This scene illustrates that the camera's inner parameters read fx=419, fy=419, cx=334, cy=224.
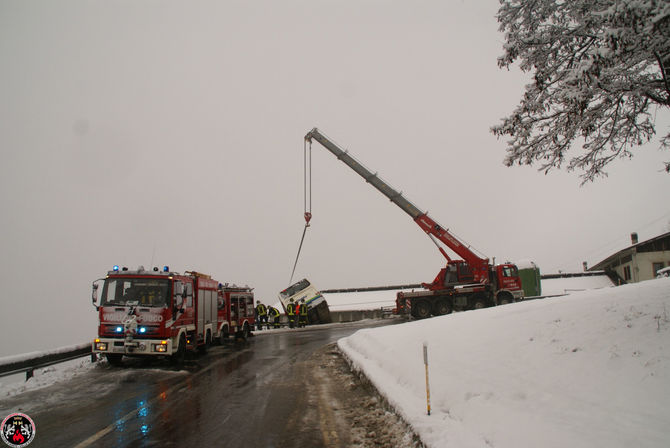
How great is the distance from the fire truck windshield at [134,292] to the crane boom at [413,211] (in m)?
15.8

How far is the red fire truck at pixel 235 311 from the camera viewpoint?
19078 mm

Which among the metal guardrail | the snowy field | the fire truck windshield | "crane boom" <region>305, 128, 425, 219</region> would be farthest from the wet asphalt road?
"crane boom" <region>305, 128, 425, 219</region>

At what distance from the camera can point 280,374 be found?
37.6ft

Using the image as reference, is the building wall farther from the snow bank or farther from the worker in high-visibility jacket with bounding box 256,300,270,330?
the worker in high-visibility jacket with bounding box 256,300,270,330

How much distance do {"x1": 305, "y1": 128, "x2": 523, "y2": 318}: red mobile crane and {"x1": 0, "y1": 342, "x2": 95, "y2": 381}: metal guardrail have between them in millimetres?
17393

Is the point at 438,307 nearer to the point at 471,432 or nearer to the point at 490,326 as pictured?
the point at 490,326

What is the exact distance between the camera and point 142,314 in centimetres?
1258

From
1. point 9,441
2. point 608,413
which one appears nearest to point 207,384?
point 9,441

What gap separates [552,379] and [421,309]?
23.0m

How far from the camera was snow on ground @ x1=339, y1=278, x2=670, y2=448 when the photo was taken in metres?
4.33

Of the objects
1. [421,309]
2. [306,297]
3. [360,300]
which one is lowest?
[421,309]

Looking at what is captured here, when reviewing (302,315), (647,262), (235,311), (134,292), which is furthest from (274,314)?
(647,262)

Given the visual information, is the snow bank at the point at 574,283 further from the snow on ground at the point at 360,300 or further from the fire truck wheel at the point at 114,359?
the fire truck wheel at the point at 114,359

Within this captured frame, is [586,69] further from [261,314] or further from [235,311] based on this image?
[261,314]
